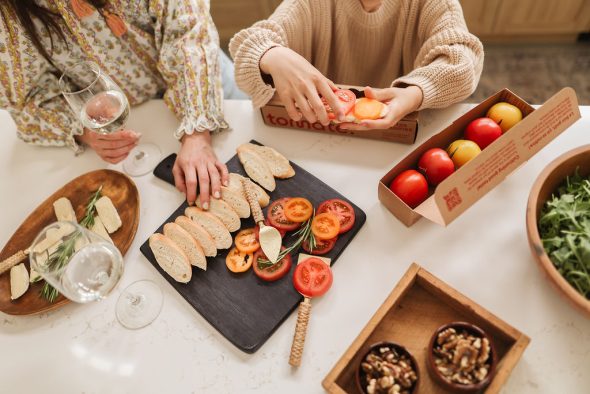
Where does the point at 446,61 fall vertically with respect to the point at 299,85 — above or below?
above

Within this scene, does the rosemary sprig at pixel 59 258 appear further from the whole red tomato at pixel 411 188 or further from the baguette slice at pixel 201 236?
the whole red tomato at pixel 411 188

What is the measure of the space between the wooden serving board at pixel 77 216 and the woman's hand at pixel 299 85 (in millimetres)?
480

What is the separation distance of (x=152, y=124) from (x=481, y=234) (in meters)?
0.98

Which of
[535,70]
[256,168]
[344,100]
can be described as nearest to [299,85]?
[344,100]

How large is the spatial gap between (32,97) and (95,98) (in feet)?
1.11

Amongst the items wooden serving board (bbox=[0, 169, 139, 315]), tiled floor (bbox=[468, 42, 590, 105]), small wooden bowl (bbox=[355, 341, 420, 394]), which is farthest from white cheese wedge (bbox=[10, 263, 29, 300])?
tiled floor (bbox=[468, 42, 590, 105])

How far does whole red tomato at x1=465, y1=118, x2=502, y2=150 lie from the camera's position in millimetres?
1012

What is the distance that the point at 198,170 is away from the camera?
1.12 metres

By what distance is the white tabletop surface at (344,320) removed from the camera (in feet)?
2.83

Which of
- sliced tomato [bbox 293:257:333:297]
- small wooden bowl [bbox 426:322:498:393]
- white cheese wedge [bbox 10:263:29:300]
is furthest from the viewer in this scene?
white cheese wedge [bbox 10:263:29:300]

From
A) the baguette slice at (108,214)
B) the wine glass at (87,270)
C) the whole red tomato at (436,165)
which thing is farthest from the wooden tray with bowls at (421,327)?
the baguette slice at (108,214)

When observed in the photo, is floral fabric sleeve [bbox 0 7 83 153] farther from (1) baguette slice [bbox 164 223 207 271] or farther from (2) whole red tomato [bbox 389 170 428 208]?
(2) whole red tomato [bbox 389 170 428 208]

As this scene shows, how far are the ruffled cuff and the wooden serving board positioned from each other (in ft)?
0.65

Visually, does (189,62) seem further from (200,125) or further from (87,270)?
(87,270)
